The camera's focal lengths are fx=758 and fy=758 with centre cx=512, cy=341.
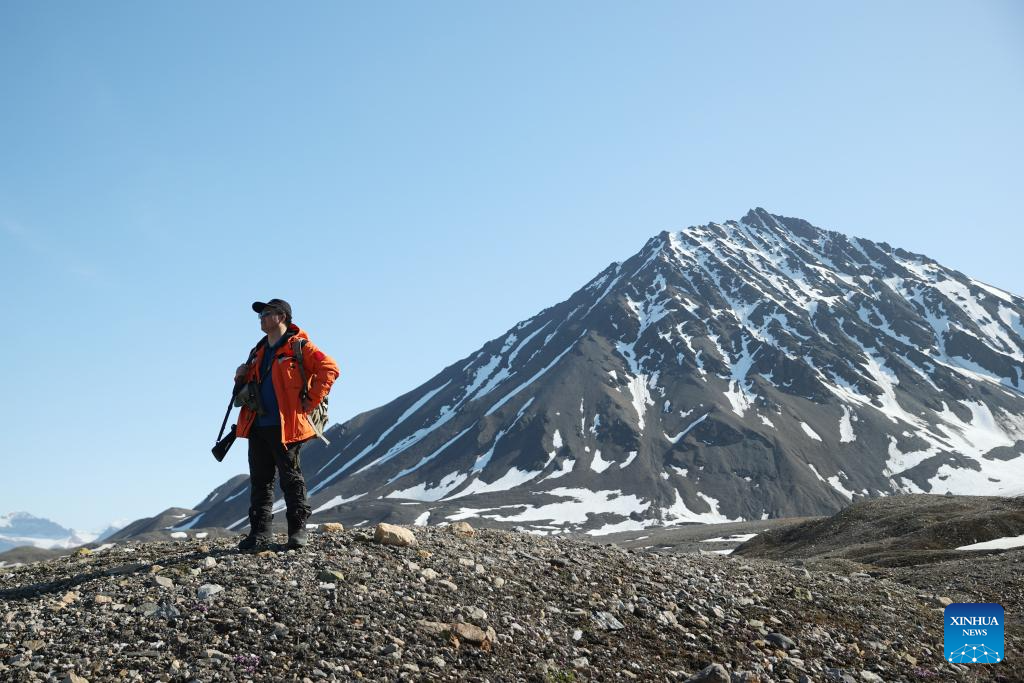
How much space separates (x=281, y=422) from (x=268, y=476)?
1.01 m

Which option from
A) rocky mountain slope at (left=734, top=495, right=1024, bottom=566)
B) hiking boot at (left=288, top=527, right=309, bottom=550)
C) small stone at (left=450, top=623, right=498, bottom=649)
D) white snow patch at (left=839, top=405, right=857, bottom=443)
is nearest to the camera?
small stone at (left=450, top=623, right=498, bottom=649)

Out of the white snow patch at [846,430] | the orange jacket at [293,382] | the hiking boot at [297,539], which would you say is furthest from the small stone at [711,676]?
the white snow patch at [846,430]

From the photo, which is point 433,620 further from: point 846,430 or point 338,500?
point 846,430

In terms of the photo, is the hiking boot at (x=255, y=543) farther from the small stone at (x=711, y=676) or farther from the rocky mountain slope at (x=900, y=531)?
the rocky mountain slope at (x=900, y=531)

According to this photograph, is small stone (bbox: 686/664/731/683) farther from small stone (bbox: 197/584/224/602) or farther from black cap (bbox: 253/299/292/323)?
black cap (bbox: 253/299/292/323)

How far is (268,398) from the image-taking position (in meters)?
10.9

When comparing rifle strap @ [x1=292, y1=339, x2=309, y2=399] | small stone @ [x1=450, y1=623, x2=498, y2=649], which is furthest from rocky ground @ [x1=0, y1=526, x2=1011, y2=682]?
rifle strap @ [x1=292, y1=339, x2=309, y2=399]

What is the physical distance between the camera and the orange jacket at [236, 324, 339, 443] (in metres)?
10.8

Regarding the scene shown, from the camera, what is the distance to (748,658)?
963cm

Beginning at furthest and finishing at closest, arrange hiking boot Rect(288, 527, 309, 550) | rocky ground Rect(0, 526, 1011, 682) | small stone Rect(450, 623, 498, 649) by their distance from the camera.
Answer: hiking boot Rect(288, 527, 309, 550)
small stone Rect(450, 623, 498, 649)
rocky ground Rect(0, 526, 1011, 682)

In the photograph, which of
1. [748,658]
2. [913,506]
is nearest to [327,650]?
[748,658]

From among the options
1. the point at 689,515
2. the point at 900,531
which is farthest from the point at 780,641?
the point at 689,515

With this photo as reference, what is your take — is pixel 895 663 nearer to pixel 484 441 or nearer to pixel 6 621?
pixel 6 621

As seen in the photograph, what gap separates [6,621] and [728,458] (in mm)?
176497
